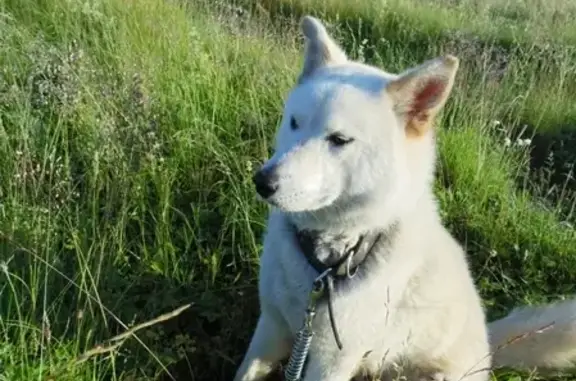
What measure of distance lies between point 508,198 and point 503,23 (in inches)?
157

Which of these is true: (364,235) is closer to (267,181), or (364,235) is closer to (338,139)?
(338,139)

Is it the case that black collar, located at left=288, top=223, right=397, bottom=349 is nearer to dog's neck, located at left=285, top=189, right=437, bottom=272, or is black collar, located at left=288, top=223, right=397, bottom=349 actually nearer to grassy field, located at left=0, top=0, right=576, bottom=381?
dog's neck, located at left=285, top=189, right=437, bottom=272

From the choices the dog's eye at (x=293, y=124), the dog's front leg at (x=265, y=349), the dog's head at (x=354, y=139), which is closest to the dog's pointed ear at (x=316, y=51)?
the dog's head at (x=354, y=139)

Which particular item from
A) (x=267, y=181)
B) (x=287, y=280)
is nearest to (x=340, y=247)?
(x=287, y=280)

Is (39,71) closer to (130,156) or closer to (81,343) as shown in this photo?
(130,156)

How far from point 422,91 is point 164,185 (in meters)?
1.25

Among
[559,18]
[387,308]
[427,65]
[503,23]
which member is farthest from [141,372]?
[559,18]

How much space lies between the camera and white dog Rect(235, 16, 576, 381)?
6.99 feet

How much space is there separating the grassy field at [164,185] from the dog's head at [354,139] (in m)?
0.65

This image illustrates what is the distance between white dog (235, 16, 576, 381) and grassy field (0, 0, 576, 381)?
0.45 m

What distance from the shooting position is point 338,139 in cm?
213

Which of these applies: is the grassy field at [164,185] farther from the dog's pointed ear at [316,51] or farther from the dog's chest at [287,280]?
the dog's pointed ear at [316,51]

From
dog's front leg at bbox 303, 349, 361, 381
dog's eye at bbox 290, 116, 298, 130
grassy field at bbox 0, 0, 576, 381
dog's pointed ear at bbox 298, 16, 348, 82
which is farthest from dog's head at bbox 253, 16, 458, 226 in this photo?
grassy field at bbox 0, 0, 576, 381

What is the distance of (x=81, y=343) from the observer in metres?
2.47
